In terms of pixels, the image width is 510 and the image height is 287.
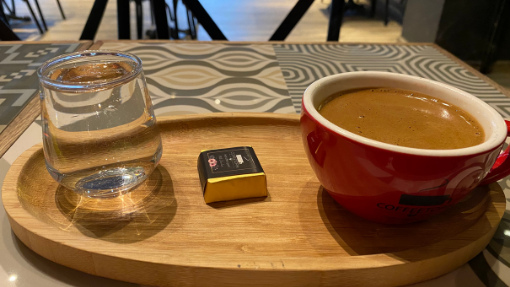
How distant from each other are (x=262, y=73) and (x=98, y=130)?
52 cm

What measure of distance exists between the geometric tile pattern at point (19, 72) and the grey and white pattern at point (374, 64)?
52 centimetres

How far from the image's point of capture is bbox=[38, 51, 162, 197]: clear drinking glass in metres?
0.39

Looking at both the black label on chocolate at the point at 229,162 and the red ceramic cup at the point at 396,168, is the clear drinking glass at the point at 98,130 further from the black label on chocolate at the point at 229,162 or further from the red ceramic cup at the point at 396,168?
the red ceramic cup at the point at 396,168

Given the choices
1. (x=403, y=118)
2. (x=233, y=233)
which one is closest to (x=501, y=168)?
(x=403, y=118)

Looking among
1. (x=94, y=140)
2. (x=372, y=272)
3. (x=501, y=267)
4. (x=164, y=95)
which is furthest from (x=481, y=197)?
(x=164, y=95)

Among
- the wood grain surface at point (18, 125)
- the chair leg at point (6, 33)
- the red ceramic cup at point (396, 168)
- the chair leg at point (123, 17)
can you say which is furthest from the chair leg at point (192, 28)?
the red ceramic cup at point (396, 168)

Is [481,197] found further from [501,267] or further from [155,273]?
[155,273]

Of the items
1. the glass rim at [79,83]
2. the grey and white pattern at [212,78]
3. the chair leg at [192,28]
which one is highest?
the glass rim at [79,83]

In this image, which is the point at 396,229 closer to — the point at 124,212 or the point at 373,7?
the point at 124,212

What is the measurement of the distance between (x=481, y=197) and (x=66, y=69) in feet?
1.65

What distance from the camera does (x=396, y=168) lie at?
0.30 meters

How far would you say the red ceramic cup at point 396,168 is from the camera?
0.30 meters

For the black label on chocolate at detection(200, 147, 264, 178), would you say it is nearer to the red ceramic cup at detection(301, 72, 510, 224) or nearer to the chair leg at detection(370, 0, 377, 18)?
the red ceramic cup at detection(301, 72, 510, 224)

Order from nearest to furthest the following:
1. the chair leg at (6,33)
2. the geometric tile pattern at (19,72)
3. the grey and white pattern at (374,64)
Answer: the geometric tile pattern at (19,72)
the grey and white pattern at (374,64)
the chair leg at (6,33)
